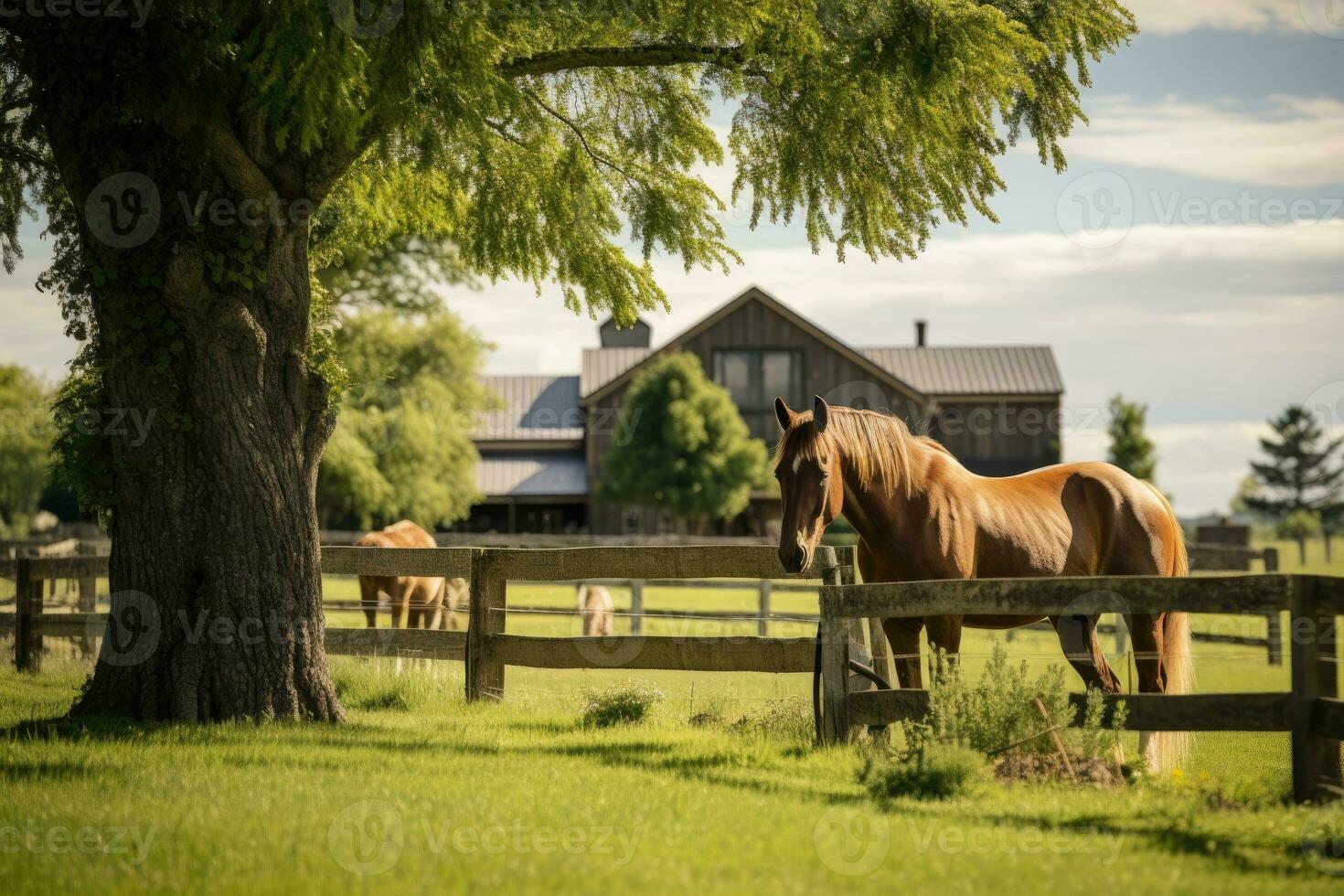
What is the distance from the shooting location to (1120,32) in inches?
343

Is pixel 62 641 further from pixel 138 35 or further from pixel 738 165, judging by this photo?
pixel 738 165

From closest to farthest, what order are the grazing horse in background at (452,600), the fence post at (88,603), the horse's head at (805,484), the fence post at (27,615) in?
the horse's head at (805,484)
the fence post at (27,615)
the fence post at (88,603)
the grazing horse in background at (452,600)

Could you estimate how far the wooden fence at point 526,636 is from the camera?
882 cm

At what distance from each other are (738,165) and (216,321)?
13.9ft

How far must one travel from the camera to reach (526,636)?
9.98 m

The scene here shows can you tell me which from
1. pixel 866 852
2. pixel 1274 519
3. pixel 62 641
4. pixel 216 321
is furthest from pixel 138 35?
pixel 1274 519

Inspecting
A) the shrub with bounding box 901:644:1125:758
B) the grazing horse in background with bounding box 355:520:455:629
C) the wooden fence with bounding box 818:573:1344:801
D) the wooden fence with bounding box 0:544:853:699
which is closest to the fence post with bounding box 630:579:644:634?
the grazing horse in background with bounding box 355:520:455:629

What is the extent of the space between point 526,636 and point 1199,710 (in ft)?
17.7

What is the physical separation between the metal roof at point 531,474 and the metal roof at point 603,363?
3107mm

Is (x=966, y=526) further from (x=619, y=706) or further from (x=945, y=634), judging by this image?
(x=619, y=706)

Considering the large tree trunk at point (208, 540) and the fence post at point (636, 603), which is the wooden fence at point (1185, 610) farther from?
the fence post at point (636, 603)

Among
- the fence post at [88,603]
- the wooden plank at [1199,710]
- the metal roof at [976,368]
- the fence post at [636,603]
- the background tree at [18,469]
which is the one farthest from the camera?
the background tree at [18,469]

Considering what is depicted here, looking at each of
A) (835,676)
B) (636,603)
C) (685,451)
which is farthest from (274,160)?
(685,451)

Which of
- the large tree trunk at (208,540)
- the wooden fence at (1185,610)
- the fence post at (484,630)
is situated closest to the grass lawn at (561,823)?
the wooden fence at (1185,610)
